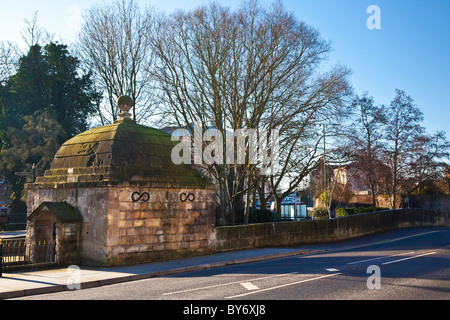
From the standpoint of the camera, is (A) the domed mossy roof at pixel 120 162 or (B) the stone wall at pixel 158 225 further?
(A) the domed mossy roof at pixel 120 162

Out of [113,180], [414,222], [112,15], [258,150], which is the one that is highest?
[112,15]

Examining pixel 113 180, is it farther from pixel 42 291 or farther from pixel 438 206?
pixel 438 206

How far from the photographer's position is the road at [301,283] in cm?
768

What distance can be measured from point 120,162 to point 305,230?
10.2 meters

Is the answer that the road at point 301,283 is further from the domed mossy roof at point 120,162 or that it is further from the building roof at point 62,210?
the building roof at point 62,210

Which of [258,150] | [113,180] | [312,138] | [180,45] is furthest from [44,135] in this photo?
[113,180]

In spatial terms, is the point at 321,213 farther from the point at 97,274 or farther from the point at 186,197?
the point at 97,274

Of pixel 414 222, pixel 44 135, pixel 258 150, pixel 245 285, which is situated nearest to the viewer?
pixel 245 285

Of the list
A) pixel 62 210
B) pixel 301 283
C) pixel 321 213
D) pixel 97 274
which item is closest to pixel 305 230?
pixel 301 283

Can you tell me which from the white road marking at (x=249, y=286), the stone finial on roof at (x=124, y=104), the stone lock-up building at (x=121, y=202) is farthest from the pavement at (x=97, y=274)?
the stone finial on roof at (x=124, y=104)

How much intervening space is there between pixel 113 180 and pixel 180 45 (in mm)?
12383

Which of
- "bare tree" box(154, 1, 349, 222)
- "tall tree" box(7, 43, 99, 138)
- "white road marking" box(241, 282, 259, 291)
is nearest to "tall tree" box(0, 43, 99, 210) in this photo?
"tall tree" box(7, 43, 99, 138)

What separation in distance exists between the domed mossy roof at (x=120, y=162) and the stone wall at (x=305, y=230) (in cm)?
269

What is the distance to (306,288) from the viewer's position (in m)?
8.29
